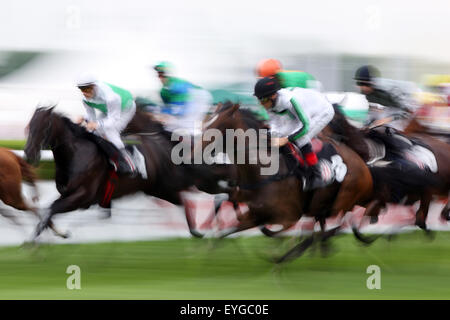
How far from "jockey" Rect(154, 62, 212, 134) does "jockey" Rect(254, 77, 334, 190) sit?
137 centimetres

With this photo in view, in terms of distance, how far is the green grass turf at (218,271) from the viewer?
222 inches

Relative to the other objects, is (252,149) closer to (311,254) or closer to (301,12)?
(311,254)

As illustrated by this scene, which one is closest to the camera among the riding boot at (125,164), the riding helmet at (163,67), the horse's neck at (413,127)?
the riding boot at (125,164)

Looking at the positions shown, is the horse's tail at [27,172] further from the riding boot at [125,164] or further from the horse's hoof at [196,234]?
the horse's hoof at [196,234]

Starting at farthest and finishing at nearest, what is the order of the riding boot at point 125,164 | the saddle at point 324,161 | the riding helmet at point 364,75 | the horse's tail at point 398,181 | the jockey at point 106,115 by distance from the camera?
the horse's tail at point 398,181 < the riding helmet at point 364,75 < the riding boot at point 125,164 < the jockey at point 106,115 < the saddle at point 324,161

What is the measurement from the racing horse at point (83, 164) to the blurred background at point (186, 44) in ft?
8.81

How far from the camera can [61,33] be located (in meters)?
10.9

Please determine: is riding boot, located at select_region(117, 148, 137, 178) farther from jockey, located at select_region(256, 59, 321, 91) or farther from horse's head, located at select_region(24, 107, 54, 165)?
jockey, located at select_region(256, 59, 321, 91)

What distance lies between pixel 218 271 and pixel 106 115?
1.54 meters

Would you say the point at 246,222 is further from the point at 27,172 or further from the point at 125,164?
the point at 27,172

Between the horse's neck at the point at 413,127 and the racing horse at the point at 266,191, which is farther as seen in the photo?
the horse's neck at the point at 413,127

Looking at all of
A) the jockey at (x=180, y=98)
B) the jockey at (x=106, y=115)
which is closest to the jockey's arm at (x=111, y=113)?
the jockey at (x=106, y=115)

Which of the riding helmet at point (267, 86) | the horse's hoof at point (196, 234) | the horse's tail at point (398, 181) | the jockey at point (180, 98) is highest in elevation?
the riding helmet at point (267, 86)

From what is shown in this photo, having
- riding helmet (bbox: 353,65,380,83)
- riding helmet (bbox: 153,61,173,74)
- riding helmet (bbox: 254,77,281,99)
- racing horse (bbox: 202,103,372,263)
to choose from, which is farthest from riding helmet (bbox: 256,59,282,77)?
riding helmet (bbox: 153,61,173,74)
